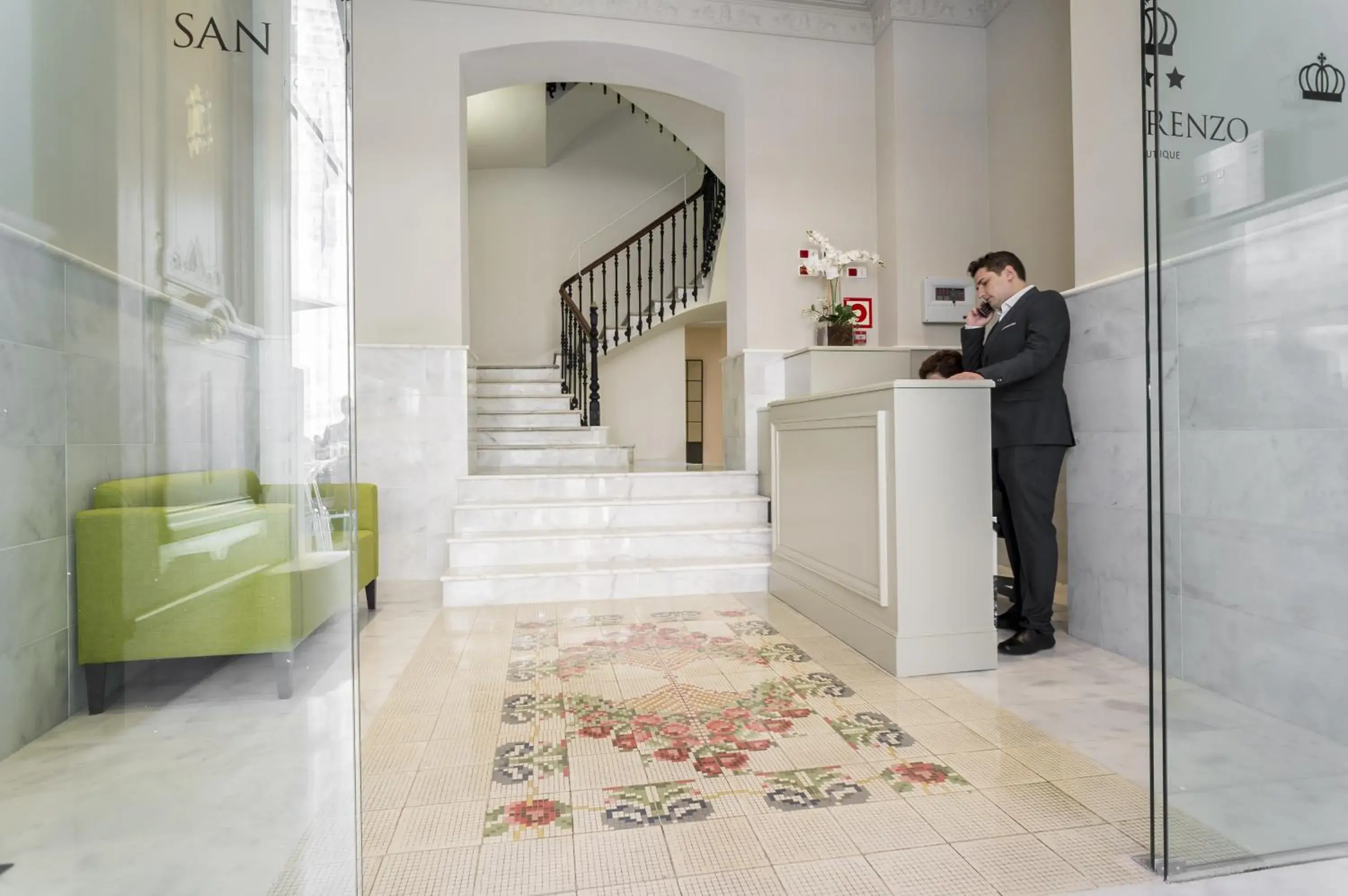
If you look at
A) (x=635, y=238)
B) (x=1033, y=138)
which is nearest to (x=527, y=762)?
(x=1033, y=138)

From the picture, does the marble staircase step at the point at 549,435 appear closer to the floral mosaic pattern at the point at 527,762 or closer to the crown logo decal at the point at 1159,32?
the floral mosaic pattern at the point at 527,762

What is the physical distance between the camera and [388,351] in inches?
177

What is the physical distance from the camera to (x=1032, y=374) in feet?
9.55

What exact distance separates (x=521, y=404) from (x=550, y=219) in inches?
141

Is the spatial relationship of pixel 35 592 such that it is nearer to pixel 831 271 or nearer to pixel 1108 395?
pixel 1108 395

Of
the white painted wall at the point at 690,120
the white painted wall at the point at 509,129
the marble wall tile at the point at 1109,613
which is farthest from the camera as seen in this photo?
the white painted wall at the point at 509,129

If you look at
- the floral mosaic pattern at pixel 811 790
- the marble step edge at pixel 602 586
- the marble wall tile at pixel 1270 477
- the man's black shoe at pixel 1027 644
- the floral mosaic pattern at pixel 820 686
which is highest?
the marble wall tile at pixel 1270 477

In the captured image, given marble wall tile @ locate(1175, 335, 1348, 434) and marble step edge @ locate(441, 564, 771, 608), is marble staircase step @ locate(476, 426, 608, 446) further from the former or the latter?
marble wall tile @ locate(1175, 335, 1348, 434)

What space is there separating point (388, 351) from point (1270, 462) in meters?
4.34

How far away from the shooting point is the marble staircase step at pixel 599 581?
12.5ft

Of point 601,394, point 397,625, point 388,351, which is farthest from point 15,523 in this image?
point 601,394

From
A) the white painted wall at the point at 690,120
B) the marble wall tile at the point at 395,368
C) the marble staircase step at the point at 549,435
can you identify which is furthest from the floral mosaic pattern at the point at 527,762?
the white painted wall at the point at 690,120

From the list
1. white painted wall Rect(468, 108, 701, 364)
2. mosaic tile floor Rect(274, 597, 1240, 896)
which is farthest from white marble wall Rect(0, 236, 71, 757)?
white painted wall Rect(468, 108, 701, 364)

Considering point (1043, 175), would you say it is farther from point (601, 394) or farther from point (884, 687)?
point (601, 394)
